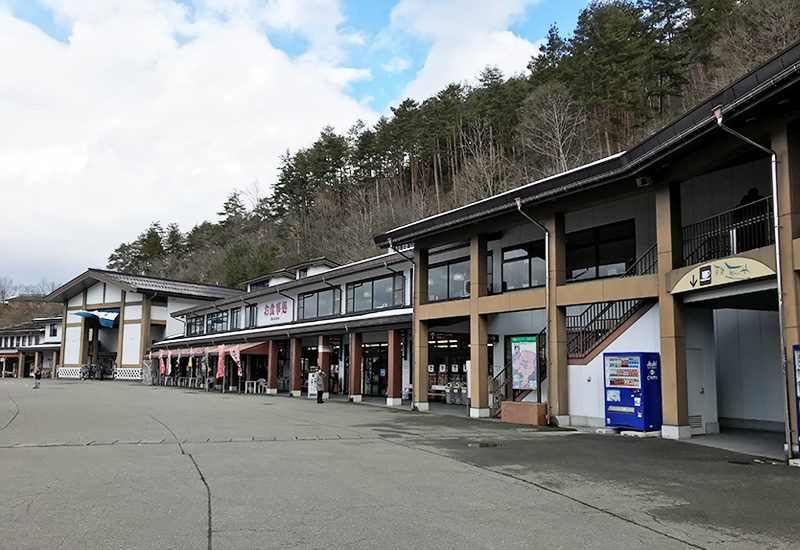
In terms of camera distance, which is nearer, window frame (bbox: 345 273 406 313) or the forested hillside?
window frame (bbox: 345 273 406 313)

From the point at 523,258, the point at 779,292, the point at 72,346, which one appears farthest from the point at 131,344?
the point at 779,292

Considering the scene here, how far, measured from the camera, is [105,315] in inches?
2092

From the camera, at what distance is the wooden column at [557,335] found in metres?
16.0

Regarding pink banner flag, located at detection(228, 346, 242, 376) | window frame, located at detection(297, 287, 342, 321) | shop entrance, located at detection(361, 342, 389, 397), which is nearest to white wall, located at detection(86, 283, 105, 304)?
pink banner flag, located at detection(228, 346, 242, 376)

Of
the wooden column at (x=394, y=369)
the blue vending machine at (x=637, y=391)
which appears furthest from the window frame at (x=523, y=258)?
the blue vending machine at (x=637, y=391)

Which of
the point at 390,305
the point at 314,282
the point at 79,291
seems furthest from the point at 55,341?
the point at 390,305

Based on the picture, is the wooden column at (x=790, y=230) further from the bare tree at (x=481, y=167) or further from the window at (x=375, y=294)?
the bare tree at (x=481, y=167)

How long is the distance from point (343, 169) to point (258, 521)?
54.6 metres

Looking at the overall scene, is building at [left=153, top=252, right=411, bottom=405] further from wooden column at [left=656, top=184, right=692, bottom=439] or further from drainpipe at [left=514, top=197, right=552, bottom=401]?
wooden column at [left=656, top=184, right=692, bottom=439]

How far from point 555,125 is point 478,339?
19.6 m

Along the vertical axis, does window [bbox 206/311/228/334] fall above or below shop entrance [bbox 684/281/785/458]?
above

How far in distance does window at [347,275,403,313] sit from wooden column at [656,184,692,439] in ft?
42.4

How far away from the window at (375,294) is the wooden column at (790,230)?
53.2ft

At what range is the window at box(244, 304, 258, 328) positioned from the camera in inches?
1523
